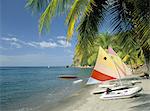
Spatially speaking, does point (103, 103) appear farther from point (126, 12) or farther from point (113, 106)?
point (126, 12)

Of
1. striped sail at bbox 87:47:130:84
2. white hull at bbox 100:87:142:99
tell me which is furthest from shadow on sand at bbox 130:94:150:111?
striped sail at bbox 87:47:130:84

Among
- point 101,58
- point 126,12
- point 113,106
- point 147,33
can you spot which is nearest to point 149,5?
point 147,33

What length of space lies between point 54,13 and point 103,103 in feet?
31.5

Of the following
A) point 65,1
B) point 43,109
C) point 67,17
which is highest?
point 65,1

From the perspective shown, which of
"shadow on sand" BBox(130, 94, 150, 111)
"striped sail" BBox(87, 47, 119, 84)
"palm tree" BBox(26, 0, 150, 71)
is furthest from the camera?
"striped sail" BBox(87, 47, 119, 84)

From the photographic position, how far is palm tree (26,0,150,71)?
5750mm

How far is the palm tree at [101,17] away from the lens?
575cm

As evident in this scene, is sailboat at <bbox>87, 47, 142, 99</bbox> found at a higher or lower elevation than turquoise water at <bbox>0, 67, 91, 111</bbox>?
higher

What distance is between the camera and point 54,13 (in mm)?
5801

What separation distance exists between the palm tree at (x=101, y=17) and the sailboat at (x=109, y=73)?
7318 millimetres

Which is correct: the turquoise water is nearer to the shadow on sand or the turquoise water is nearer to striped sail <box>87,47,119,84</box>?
striped sail <box>87,47,119,84</box>

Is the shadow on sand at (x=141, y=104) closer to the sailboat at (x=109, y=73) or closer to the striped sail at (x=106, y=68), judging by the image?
the sailboat at (x=109, y=73)

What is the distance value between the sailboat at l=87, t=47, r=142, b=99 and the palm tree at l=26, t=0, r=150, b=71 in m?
7.32

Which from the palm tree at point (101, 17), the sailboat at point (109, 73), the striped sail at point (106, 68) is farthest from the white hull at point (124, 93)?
the palm tree at point (101, 17)
